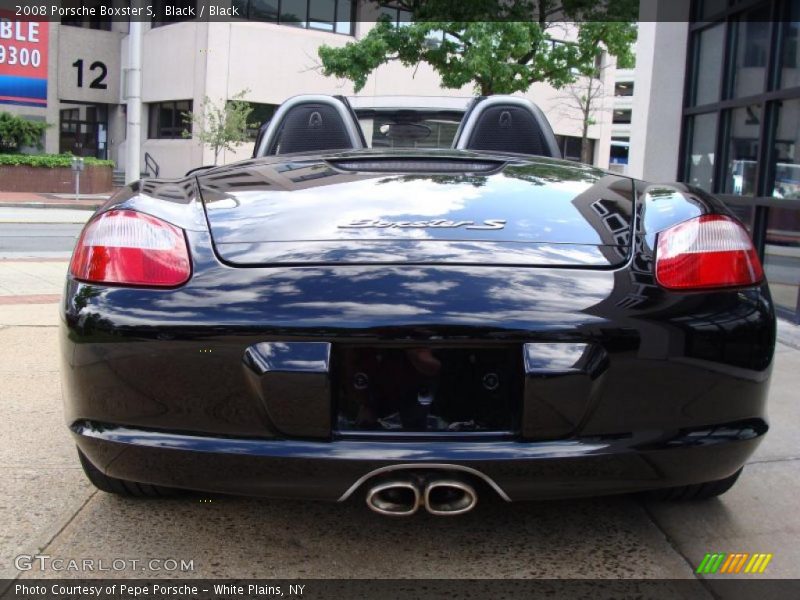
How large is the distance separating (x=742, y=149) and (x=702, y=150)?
1.21 m

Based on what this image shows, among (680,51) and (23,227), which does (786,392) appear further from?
(23,227)

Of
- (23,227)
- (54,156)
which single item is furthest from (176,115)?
(23,227)

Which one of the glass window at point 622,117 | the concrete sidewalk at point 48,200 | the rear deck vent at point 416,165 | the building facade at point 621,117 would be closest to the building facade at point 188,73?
the concrete sidewalk at point 48,200

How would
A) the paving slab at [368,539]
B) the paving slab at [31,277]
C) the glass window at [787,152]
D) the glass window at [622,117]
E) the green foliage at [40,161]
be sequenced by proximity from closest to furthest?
the paving slab at [368,539] < the glass window at [787,152] < the paving slab at [31,277] < the green foliage at [40,161] < the glass window at [622,117]

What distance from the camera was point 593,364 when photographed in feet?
6.39

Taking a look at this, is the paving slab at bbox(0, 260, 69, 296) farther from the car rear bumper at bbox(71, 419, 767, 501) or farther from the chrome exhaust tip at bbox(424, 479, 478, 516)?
the chrome exhaust tip at bbox(424, 479, 478, 516)

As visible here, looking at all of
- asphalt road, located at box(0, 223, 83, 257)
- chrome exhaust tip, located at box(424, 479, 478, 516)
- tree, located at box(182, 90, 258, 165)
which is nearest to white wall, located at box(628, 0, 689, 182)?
asphalt road, located at box(0, 223, 83, 257)

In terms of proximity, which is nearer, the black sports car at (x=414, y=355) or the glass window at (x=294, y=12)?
the black sports car at (x=414, y=355)

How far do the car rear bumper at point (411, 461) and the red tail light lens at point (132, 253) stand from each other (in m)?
0.39

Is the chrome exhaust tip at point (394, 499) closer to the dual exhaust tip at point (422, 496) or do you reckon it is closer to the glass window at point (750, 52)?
Answer: the dual exhaust tip at point (422, 496)

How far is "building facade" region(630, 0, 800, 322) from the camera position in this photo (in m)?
6.75

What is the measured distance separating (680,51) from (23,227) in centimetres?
1248

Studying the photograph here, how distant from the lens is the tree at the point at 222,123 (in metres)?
28.5

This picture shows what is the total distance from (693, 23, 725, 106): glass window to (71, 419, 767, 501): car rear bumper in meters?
7.34
